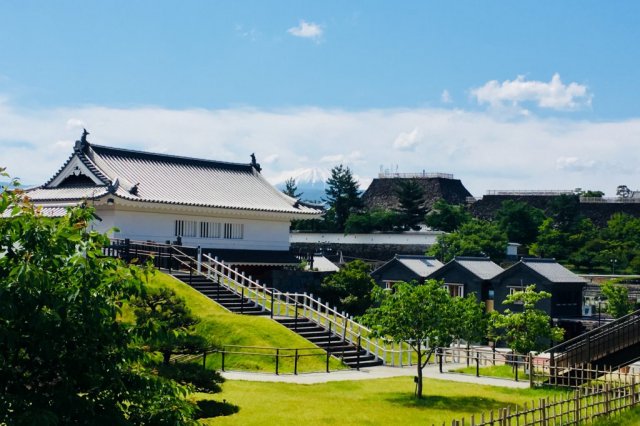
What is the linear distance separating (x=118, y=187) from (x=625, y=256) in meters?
44.0

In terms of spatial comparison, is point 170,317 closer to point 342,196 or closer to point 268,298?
point 268,298

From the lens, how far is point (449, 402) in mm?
22125

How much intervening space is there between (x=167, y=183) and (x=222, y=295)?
9.82 m

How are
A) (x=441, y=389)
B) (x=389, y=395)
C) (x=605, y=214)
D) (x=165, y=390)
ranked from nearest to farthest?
(x=165, y=390) < (x=389, y=395) < (x=441, y=389) < (x=605, y=214)

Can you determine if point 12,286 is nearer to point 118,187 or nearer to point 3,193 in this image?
point 3,193

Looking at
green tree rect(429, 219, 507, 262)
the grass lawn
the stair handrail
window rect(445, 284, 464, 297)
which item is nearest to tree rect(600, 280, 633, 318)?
window rect(445, 284, 464, 297)

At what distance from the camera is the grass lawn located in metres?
19.1

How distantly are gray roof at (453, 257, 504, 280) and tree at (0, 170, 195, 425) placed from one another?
1622 inches

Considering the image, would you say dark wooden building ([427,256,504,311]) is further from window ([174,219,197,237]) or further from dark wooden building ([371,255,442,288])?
window ([174,219,197,237])

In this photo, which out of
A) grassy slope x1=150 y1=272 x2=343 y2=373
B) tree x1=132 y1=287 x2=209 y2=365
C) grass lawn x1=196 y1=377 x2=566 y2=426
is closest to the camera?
grass lawn x1=196 y1=377 x2=566 y2=426

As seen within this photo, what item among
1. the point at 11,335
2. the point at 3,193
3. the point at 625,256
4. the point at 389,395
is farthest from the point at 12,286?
the point at 625,256

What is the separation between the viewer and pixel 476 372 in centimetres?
2875

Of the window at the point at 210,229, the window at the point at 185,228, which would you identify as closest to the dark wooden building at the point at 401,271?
the window at the point at 210,229

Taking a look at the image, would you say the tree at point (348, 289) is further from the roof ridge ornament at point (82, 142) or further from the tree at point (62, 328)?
the tree at point (62, 328)
